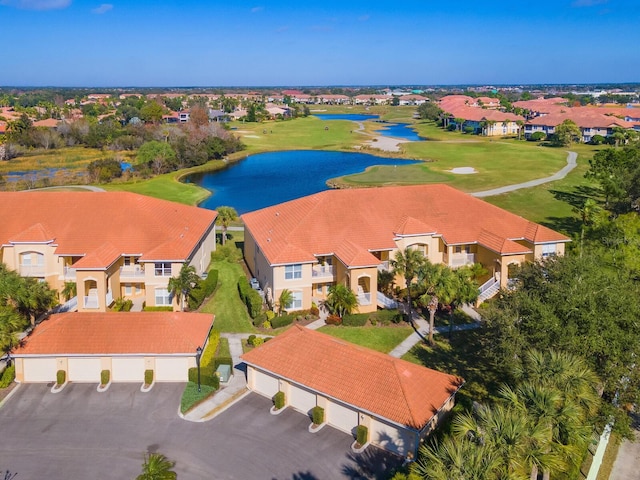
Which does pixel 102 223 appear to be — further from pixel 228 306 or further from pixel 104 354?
pixel 104 354

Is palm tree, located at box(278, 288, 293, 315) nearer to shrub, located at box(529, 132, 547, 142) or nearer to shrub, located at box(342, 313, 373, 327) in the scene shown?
shrub, located at box(342, 313, 373, 327)

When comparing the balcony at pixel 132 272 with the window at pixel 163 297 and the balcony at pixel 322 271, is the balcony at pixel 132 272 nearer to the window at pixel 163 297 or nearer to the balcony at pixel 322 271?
the window at pixel 163 297

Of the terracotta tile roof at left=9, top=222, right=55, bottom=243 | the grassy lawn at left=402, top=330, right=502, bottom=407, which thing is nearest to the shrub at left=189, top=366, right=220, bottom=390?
the grassy lawn at left=402, top=330, right=502, bottom=407

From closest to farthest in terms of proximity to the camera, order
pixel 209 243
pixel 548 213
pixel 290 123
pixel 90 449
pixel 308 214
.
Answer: pixel 90 449 < pixel 308 214 < pixel 209 243 < pixel 548 213 < pixel 290 123

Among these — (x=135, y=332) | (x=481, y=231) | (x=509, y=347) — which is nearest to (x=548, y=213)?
(x=481, y=231)

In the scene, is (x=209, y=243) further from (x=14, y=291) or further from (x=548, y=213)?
(x=548, y=213)

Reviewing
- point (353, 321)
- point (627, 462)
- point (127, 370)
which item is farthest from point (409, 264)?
point (127, 370)
